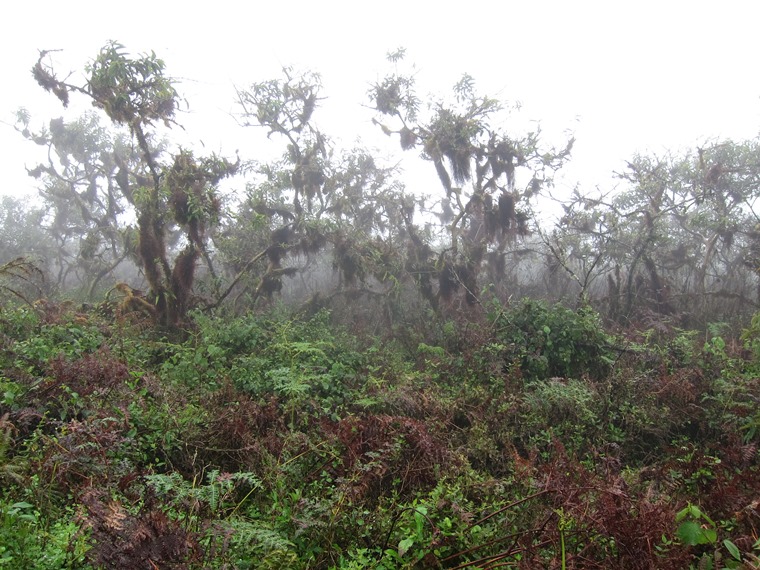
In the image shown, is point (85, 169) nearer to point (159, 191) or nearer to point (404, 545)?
point (159, 191)

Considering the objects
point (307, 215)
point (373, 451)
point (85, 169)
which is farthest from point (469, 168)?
point (85, 169)

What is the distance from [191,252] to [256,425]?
540 centimetres

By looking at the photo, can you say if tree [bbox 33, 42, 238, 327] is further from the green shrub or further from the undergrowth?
the green shrub

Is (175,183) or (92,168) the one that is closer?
(175,183)

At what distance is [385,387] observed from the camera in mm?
6250

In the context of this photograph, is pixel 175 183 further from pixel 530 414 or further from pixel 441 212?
pixel 441 212

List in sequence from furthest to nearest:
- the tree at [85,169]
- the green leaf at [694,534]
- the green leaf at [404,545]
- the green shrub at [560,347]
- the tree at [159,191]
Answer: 1. the tree at [85,169]
2. the tree at [159,191]
3. the green shrub at [560,347]
4. the green leaf at [404,545]
5. the green leaf at [694,534]

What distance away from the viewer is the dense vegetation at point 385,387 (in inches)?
113

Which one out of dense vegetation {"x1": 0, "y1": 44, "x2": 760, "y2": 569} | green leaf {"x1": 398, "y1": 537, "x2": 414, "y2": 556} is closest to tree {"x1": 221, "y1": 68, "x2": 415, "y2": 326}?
dense vegetation {"x1": 0, "y1": 44, "x2": 760, "y2": 569}

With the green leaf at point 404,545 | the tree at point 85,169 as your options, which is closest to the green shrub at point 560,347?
the green leaf at point 404,545

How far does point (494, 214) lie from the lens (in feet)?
41.5

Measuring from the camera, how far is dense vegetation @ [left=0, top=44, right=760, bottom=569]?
2871mm

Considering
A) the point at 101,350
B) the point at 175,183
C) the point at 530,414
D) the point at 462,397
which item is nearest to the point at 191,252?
the point at 175,183

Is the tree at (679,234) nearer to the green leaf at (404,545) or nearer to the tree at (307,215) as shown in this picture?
the tree at (307,215)
